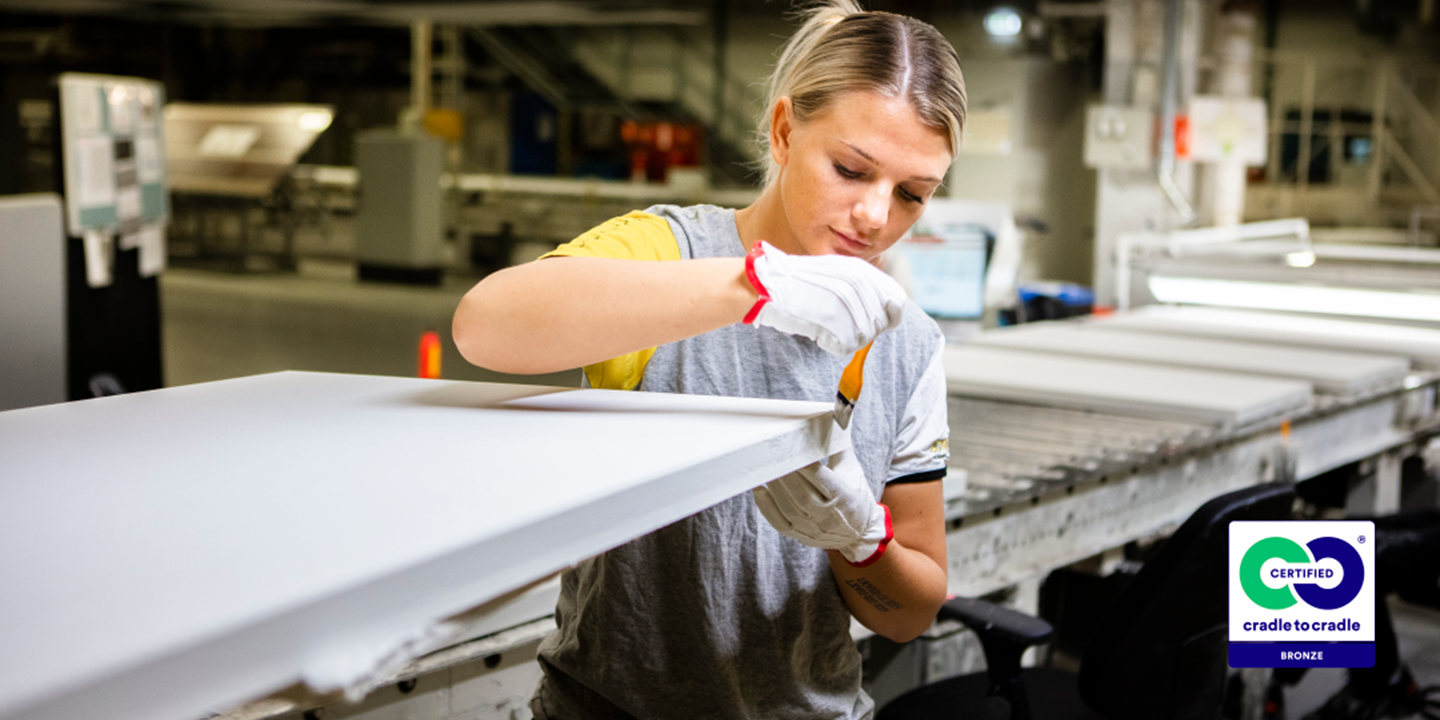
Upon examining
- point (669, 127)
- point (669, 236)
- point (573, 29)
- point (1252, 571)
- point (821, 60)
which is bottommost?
point (1252, 571)

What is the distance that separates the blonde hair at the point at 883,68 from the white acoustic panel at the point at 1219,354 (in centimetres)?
242

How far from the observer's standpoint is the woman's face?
1017 mm

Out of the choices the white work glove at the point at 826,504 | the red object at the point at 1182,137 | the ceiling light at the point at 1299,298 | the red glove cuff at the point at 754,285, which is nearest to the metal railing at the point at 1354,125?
the red object at the point at 1182,137

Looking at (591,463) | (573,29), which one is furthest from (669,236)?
(573,29)

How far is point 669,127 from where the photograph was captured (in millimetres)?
12703

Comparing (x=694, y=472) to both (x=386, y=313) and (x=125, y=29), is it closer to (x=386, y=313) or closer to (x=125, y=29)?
(x=386, y=313)

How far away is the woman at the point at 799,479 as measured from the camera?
1.02 metres

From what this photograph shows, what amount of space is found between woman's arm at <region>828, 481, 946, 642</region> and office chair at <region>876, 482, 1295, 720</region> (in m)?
0.66

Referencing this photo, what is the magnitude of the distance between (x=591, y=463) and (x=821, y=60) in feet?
1.72

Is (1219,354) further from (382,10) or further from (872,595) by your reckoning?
(382,10)

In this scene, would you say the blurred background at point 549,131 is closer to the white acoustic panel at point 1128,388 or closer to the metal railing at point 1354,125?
the metal railing at point 1354,125

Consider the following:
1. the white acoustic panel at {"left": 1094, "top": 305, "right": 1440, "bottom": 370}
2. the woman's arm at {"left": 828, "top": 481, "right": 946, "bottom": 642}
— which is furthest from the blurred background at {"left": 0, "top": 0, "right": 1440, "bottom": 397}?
the woman's arm at {"left": 828, "top": 481, "right": 946, "bottom": 642}

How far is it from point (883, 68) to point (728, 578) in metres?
0.49

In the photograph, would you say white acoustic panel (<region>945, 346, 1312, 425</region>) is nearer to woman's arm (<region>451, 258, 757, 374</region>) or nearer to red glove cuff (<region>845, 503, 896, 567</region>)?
red glove cuff (<region>845, 503, 896, 567</region>)
